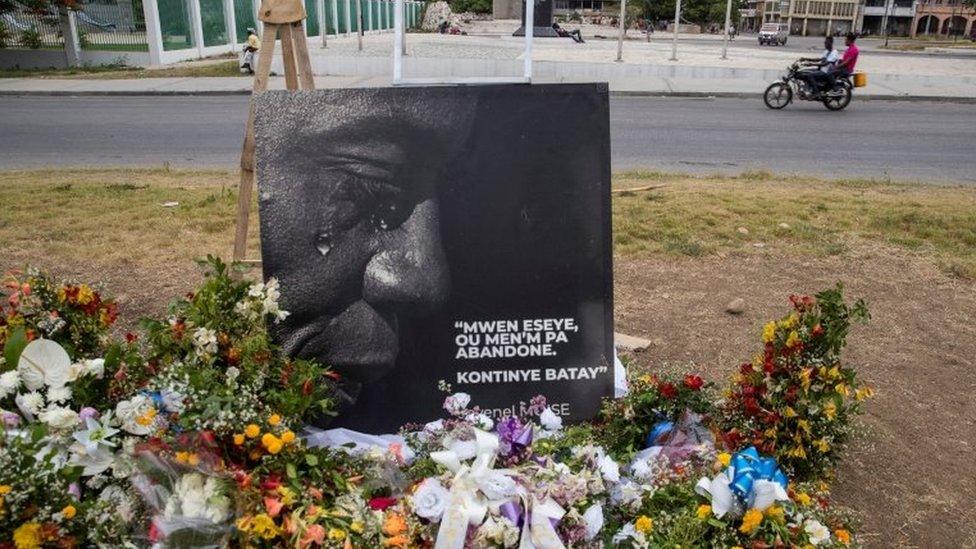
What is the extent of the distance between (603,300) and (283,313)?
47.8 inches

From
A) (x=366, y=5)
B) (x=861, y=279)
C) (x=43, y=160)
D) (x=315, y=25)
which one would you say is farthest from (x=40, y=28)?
(x=861, y=279)

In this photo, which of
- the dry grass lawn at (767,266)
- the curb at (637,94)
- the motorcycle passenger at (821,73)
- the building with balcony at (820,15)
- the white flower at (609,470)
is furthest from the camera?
the building with balcony at (820,15)

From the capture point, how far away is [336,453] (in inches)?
98.3

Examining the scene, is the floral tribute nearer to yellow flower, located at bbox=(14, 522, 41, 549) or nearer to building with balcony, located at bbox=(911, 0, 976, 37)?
yellow flower, located at bbox=(14, 522, 41, 549)

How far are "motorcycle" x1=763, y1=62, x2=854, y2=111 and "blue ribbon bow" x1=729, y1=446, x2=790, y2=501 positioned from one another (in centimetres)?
1385

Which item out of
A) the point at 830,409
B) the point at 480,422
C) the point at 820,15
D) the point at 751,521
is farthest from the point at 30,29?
the point at 820,15

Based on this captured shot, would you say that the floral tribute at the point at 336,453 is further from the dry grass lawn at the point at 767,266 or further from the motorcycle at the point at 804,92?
the motorcycle at the point at 804,92

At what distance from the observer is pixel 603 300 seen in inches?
121

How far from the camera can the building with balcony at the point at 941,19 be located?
84375 mm

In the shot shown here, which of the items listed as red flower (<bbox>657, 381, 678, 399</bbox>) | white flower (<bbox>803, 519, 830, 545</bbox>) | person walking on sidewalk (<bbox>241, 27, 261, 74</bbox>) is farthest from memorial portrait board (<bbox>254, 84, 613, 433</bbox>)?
person walking on sidewalk (<bbox>241, 27, 261, 74</bbox>)

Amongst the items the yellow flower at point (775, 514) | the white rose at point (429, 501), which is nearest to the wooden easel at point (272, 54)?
the white rose at point (429, 501)

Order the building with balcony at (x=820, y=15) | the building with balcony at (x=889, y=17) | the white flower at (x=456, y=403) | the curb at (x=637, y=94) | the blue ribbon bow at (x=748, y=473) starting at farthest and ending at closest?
the building with balcony at (x=889, y=17), the building with balcony at (x=820, y=15), the curb at (x=637, y=94), the white flower at (x=456, y=403), the blue ribbon bow at (x=748, y=473)

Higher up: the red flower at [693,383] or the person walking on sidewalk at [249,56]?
the person walking on sidewalk at [249,56]

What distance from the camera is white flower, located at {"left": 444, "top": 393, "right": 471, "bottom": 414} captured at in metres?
2.74
